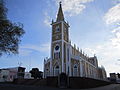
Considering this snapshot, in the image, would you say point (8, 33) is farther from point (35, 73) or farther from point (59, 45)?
point (35, 73)

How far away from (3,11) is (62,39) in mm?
25665

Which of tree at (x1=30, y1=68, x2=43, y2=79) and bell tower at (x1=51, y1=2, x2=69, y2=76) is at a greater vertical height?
bell tower at (x1=51, y1=2, x2=69, y2=76)

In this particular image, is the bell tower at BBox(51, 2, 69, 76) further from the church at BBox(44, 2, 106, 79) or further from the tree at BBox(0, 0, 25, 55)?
the tree at BBox(0, 0, 25, 55)

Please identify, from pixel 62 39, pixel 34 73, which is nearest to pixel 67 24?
pixel 62 39

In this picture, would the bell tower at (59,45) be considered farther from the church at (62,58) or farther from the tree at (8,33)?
the tree at (8,33)

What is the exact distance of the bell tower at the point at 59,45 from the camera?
127 feet

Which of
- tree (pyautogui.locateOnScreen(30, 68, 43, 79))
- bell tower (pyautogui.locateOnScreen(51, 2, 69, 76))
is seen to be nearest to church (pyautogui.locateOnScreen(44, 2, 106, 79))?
bell tower (pyautogui.locateOnScreen(51, 2, 69, 76))

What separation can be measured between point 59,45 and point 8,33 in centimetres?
2472

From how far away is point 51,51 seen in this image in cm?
4178

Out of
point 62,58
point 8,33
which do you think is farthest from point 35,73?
point 8,33

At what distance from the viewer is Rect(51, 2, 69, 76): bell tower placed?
38750 mm

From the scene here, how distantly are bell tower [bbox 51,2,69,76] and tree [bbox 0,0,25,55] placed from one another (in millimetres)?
21880

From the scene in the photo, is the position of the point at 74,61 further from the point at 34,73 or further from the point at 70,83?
the point at 34,73

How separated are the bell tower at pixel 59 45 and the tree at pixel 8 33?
21.9 meters
